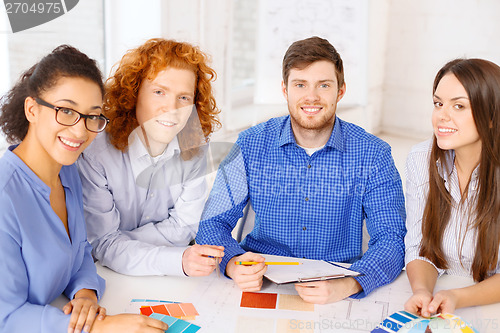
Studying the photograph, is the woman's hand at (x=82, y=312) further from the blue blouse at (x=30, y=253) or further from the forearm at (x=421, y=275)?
the forearm at (x=421, y=275)

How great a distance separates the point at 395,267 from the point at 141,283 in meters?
0.71

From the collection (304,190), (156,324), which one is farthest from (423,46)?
(156,324)

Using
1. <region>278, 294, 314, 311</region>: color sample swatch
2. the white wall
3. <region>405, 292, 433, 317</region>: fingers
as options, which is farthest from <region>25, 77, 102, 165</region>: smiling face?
the white wall

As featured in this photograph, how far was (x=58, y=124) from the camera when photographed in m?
1.25

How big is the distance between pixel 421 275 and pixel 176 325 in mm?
670

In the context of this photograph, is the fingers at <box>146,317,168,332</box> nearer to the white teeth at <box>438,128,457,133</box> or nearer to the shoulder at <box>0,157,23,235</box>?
the shoulder at <box>0,157,23,235</box>

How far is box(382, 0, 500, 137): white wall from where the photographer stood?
4531mm

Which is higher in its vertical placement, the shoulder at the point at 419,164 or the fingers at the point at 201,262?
the shoulder at the point at 419,164

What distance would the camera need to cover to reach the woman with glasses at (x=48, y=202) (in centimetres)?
117

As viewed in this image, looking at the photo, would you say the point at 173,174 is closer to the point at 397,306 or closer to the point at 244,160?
the point at 244,160

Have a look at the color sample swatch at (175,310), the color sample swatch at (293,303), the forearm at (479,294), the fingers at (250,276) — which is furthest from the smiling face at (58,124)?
the forearm at (479,294)

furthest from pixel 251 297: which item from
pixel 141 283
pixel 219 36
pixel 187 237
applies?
pixel 219 36

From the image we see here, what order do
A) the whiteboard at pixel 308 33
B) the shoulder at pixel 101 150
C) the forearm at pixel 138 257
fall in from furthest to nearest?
the whiteboard at pixel 308 33 < the shoulder at pixel 101 150 < the forearm at pixel 138 257

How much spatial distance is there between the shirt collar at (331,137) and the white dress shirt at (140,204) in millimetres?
283
